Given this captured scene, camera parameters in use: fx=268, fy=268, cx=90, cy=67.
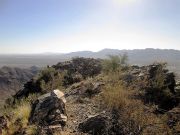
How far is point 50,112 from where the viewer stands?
27.9 feet

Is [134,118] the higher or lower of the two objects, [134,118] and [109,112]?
the higher

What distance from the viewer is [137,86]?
11.0m

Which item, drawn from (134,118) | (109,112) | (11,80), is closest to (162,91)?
(109,112)

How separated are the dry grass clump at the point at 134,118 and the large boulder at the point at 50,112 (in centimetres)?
158

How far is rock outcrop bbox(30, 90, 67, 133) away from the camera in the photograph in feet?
26.2

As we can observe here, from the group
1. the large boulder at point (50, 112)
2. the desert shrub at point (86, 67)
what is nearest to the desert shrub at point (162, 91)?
the large boulder at point (50, 112)

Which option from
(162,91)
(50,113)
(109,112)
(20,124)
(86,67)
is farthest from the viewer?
(86,67)

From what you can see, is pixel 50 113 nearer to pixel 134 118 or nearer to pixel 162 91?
pixel 134 118

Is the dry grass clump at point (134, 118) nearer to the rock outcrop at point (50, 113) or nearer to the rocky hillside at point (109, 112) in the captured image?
the rocky hillside at point (109, 112)

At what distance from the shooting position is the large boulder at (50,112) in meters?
8.05

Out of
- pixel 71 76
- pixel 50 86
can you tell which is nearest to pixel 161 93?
pixel 50 86

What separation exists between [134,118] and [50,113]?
107 inches

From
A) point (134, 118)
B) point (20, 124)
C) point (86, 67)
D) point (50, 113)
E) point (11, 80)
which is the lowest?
point (11, 80)

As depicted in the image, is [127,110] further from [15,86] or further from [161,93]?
[15,86]
